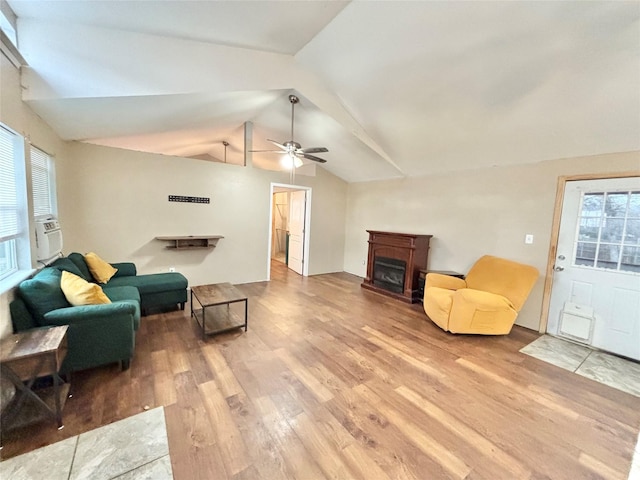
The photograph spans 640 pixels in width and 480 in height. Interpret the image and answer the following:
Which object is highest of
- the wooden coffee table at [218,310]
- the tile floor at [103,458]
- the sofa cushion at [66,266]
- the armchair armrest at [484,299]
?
the sofa cushion at [66,266]

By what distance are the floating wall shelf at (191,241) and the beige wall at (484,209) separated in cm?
337

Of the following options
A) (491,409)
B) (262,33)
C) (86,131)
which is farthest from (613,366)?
(86,131)

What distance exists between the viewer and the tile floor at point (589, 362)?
2457mm

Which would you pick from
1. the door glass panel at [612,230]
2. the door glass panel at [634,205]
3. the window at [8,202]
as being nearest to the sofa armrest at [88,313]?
the window at [8,202]

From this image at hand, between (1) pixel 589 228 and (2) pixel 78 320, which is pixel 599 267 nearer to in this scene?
(1) pixel 589 228

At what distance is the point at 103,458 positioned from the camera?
1.48 m

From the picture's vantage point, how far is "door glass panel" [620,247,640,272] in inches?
111

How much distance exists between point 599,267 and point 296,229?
5.20 meters

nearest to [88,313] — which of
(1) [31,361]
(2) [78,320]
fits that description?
(2) [78,320]

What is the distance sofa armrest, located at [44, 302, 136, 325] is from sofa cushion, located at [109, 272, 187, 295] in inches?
48.2

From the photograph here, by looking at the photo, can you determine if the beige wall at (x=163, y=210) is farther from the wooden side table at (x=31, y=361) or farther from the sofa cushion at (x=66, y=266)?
the wooden side table at (x=31, y=361)

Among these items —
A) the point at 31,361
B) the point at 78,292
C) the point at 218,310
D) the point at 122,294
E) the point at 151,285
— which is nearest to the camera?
the point at 31,361

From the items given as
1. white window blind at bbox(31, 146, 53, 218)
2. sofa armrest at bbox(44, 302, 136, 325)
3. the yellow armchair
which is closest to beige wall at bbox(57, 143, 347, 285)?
white window blind at bbox(31, 146, 53, 218)

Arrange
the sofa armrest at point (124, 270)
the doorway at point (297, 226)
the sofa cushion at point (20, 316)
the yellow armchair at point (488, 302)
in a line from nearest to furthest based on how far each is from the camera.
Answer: the sofa cushion at point (20, 316), the yellow armchair at point (488, 302), the sofa armrest at point (124, 270), the doorway at point (297, 226)
